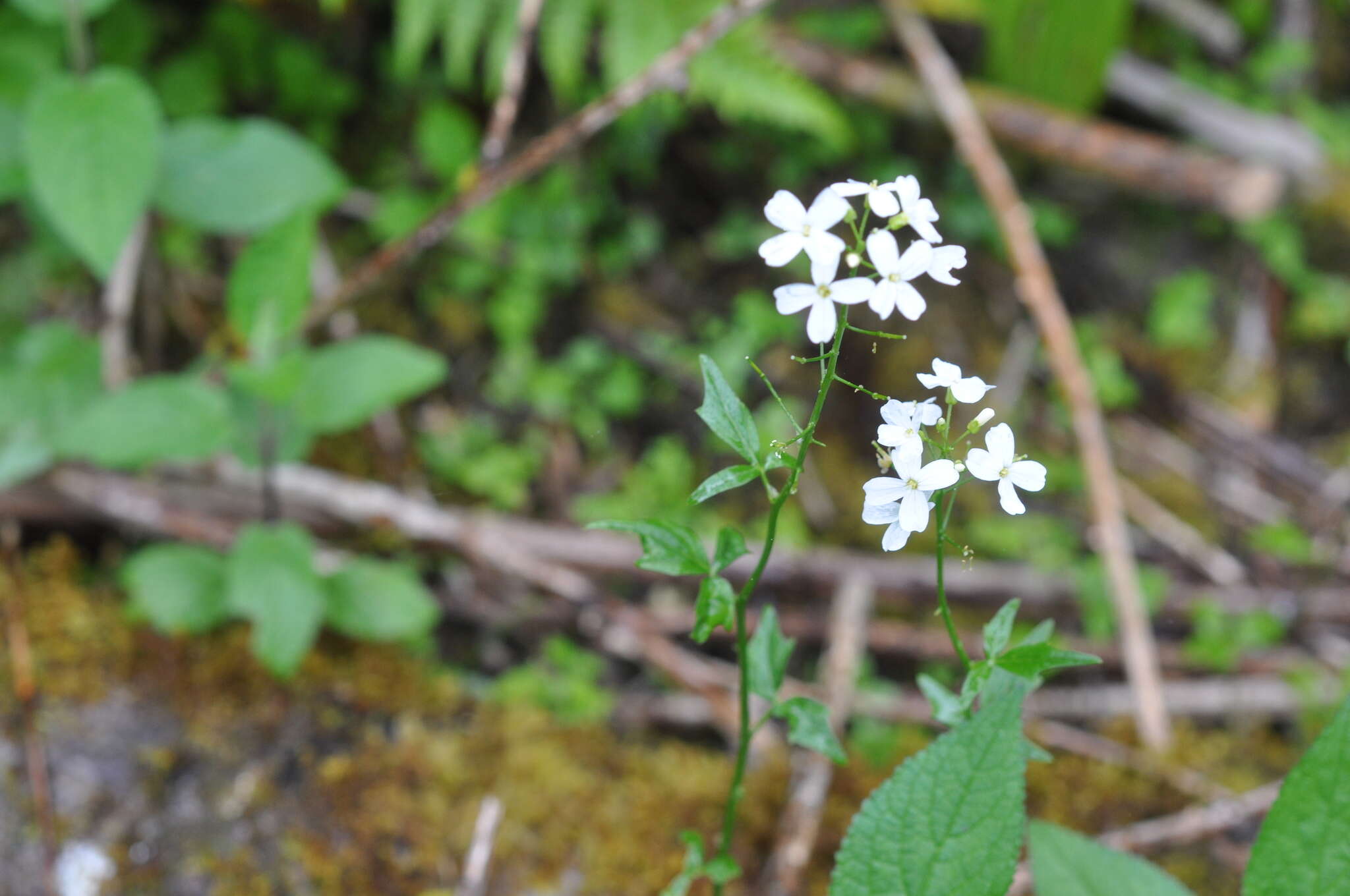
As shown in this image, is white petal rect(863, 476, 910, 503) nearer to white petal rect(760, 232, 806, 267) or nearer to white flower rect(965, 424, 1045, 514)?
white flower rect(965, 424, 1045, 514)

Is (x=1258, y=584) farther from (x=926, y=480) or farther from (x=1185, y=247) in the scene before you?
(x=926, y=480)

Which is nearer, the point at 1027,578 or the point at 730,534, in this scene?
the point at 730,534

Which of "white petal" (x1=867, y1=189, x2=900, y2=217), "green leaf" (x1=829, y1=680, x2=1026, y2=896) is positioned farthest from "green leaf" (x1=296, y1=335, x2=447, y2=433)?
"green leaf" (x1=829, y1=680, x2=1026, y2=896)

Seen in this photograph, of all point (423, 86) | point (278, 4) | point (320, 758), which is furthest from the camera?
point (423, 86)

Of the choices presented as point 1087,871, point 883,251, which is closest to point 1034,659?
point 1087,871

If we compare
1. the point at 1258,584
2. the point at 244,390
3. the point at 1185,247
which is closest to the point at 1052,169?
the point at 1185,247

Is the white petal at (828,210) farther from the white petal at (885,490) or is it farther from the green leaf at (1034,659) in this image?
the green leaf at (1034,659)

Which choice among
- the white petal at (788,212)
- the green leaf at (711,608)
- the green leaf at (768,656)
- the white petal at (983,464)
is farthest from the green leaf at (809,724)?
the white petal at (788,212)
